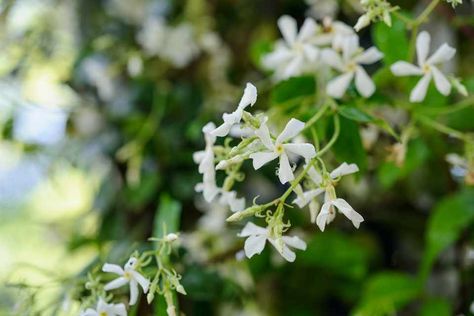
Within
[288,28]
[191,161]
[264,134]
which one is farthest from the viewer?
[191,161]

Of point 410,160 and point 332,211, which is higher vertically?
point 332,211

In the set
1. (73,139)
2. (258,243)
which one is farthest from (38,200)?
(258,243)

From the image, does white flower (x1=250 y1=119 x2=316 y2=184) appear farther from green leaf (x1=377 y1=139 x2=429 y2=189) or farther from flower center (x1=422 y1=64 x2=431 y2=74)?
green leaf (x1=377 y1=139 x2=429 y2=189)

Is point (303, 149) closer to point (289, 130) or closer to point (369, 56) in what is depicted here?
point (289, 130)

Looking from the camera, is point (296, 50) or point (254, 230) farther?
point (296, 50)

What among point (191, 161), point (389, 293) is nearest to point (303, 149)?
point (389, 293)

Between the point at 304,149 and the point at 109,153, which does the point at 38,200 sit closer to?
the point at 109,153
